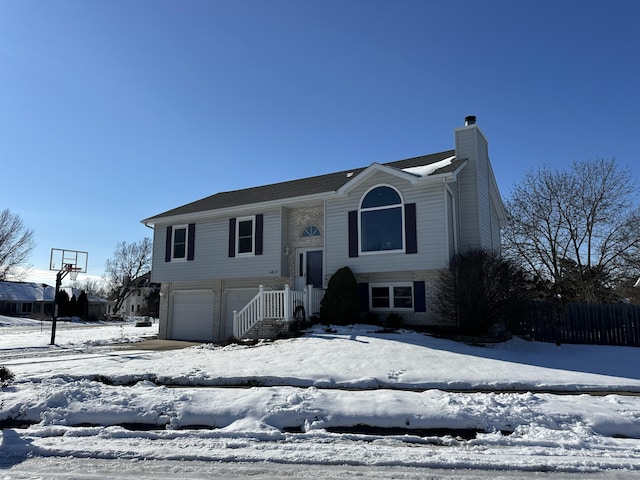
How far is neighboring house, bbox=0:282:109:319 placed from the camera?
5309cm

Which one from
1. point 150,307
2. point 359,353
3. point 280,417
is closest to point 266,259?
point 359,353

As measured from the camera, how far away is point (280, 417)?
6.16 m

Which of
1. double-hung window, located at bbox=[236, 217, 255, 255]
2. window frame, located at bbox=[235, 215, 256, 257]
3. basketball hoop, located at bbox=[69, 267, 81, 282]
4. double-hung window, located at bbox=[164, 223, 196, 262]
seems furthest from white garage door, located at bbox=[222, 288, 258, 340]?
basketball hoop, located at bbox=[69, 267, 81, 282]

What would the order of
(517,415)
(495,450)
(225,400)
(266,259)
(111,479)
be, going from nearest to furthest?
(111,479) < (495,450) < (517,415) < (225,400) < (266,259)

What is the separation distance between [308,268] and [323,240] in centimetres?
125

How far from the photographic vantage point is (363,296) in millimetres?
15289

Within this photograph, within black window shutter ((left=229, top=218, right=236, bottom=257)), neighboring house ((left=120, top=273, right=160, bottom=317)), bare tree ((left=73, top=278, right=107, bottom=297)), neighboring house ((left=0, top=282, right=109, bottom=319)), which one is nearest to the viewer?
black window shutter ((left=229, top=218, right=236, bottom=257))

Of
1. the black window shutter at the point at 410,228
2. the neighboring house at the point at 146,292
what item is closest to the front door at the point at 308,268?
the black window shutter at the point at 410,228

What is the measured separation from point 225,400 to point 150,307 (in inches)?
2230

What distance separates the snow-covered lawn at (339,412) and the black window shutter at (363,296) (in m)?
4.67

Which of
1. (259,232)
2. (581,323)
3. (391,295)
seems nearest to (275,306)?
(391,295)

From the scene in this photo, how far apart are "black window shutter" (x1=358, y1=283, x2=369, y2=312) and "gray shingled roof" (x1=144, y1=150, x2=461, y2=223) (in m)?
3.74

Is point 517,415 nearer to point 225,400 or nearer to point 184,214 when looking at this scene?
point 225,400

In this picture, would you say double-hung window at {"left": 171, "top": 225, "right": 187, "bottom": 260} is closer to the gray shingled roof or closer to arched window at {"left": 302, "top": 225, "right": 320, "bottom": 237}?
the gray shingled roof
